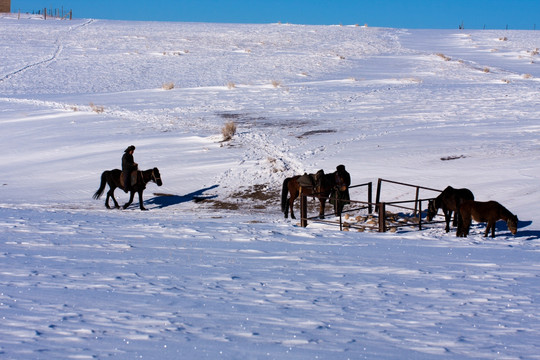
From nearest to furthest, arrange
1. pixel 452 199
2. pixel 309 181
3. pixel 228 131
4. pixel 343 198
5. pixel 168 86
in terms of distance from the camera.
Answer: pixel 452 199 → pixel 343 198 → pixel 309 181 → pixel 228 131 → pixel 168 86

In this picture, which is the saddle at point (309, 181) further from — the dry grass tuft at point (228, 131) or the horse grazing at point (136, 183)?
the dry grass tuft at point (228, 131)

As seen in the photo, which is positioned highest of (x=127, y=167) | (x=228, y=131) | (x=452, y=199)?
(x=228, y=131)

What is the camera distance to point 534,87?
35.1 metres

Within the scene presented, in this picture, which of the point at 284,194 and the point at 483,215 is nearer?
the point at 483,215

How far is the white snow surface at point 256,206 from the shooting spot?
609cm

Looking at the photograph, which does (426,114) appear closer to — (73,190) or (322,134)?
(322,134)

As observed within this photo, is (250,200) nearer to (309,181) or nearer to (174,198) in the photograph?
(174,198)

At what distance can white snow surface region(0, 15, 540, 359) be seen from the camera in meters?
6.09

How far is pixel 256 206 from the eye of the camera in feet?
61.1

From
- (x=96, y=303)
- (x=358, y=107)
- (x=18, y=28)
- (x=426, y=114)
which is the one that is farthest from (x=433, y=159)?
(x=18, y=28)

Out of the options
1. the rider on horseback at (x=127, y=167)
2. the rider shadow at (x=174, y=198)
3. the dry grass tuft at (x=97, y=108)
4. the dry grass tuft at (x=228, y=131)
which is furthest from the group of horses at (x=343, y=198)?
the dry grass tuft at (x=97, y=108)

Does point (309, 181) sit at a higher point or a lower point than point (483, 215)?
higher

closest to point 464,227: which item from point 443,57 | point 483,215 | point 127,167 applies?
point 483,215

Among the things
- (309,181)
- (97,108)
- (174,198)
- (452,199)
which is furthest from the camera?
(97,108)
